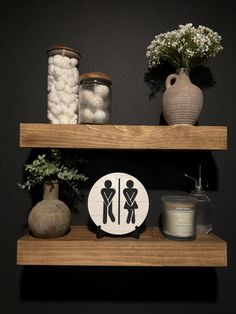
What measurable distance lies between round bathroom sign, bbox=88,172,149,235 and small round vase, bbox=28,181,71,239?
87mm

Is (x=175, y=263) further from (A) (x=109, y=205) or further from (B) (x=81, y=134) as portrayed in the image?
(B) (x=81, y=134)

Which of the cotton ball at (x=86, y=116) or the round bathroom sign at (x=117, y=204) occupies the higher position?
the cotton ball at (x=86, y=116)

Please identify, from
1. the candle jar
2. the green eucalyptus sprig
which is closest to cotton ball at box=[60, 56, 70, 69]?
the green eucalyptus sprig

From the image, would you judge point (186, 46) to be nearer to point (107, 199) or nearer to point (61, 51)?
point (61, 51)

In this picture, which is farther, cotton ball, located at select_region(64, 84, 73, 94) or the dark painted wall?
the dark painted wall

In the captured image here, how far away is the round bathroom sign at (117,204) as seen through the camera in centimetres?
85

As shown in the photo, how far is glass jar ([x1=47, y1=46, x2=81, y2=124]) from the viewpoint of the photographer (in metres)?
0.83

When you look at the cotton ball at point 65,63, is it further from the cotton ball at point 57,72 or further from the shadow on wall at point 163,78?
the shadow on wall at point 163,78

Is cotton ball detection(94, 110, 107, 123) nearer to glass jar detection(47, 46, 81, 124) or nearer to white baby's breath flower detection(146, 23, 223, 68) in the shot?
glass jar detection(47, 46, 81, 124)

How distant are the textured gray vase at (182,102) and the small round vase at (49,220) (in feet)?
1.43

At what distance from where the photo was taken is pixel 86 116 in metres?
0.83

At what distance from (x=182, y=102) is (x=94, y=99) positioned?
0.87 ft

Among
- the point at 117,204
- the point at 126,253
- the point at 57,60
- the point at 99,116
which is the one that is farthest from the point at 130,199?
the point at 57,60

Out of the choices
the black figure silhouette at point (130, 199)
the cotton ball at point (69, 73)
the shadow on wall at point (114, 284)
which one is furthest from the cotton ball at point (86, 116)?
the shadow on wall at point (114, 284)
